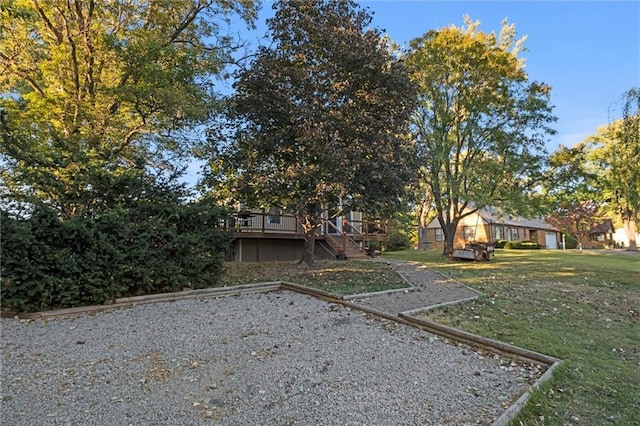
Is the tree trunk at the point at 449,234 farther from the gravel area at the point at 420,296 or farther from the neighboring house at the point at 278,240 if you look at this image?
the gravel area at the point at 420,296

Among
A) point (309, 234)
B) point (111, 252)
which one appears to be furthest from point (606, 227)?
point (111, 252)

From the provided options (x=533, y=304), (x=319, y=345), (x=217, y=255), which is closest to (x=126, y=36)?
(x=217, y=255)

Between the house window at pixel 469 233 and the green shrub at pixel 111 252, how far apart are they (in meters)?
32.4

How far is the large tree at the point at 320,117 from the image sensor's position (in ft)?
33.7

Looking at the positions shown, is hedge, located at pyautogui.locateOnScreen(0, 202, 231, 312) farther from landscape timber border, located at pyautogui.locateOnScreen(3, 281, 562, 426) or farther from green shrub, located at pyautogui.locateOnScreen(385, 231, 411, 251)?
green shrub, located at pyautogui.locateOnScreen(385, 231, 411, 251)

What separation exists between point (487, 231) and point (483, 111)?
20.8 metres

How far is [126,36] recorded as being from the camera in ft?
32.6

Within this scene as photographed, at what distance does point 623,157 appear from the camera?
1792 cm

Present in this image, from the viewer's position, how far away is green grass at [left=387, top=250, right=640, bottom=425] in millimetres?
3270

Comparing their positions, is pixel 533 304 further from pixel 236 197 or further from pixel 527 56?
pixel 527 56

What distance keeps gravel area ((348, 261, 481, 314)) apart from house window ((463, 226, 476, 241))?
27.6 metres

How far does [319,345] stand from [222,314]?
2.19 m

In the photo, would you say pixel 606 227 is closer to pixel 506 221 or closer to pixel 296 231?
pixel 506 221

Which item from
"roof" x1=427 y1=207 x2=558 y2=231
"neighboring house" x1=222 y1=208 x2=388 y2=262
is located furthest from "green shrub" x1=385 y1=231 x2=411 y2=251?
"neighboring house" x1=222 y1=208 x2=388 y2=262
